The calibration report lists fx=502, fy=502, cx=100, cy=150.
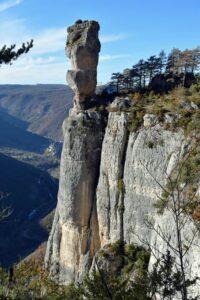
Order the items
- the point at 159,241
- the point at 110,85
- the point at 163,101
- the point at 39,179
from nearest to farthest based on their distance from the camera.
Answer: the point at 159,241
the point at 163,101
the point at 110,85
the point at 39,179

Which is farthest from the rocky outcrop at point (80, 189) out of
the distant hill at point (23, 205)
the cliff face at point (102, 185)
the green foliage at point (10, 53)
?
the distant hill at point (23, 205)

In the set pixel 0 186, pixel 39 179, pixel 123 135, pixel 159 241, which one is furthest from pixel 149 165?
pixel 39 179

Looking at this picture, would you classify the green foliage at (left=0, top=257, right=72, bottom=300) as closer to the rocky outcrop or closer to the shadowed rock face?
the rocky outcrop

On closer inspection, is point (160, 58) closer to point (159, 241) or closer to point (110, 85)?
point (110, 85)

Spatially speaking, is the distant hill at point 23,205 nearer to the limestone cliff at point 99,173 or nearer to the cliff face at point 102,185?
the cliff face at point 102,185

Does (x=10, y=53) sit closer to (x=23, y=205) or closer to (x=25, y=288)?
(x=25, y=288)

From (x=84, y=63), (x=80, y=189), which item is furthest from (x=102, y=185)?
(x=84, y=63)
